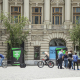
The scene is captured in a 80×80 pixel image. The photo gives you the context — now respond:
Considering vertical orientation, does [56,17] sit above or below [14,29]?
above

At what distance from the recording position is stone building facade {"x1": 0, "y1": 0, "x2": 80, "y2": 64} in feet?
111

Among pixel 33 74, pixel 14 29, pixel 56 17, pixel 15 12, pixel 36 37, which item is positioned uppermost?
pixel 15 12

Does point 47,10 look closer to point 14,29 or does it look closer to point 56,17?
point 56,17

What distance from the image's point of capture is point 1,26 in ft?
110

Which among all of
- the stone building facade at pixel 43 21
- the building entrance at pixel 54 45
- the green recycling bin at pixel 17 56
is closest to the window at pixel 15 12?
the stone building facade at pixel 43 21

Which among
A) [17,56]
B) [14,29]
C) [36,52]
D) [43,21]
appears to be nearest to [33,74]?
[17,56]

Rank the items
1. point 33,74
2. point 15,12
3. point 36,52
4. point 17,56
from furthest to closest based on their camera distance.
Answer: point 15,12 → point 36,52 → point 17,56 → point 33,74

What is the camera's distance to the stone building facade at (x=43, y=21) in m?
33.9

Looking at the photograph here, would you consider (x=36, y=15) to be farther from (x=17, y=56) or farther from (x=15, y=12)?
(x=17, y=56)

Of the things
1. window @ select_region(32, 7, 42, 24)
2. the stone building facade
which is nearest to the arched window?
the stone building facade

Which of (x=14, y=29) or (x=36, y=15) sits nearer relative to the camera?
(x=14, y=29)

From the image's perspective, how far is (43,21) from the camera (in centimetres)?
3472

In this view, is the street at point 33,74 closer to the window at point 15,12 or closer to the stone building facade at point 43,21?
the stone building facade at point 43,21

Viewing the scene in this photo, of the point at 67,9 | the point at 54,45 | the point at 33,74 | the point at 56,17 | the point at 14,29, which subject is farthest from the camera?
the point at 56,17
